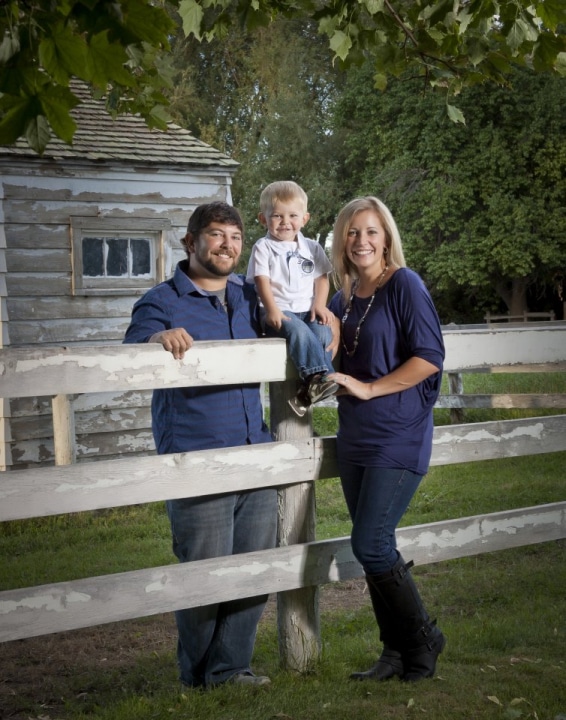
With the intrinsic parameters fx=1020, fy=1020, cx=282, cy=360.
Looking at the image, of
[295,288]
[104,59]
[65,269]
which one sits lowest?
[295,288]

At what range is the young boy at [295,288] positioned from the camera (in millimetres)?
4332

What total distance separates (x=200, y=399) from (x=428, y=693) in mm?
1583

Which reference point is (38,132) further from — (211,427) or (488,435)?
(488,435)

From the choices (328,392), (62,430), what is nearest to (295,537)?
(328,392)

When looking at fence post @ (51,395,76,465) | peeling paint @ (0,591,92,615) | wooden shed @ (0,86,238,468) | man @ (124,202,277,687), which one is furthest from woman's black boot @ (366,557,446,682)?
wooden shed @ (0,86,238,468)

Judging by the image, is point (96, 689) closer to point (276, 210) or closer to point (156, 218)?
point (276, 210)

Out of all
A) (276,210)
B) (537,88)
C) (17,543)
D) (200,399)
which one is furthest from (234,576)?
(537,88)

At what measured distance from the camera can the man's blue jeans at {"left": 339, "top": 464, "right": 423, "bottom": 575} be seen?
4223mm

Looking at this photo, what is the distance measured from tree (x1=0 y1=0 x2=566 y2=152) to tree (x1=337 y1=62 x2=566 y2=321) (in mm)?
26185

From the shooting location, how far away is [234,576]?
429cm

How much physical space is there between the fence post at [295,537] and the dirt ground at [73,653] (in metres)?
1.08

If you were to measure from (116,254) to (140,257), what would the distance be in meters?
0.29

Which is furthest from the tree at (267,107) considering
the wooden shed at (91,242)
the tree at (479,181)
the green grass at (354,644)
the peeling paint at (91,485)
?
the peeling paint at (91,485)

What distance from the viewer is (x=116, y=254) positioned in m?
11.4
